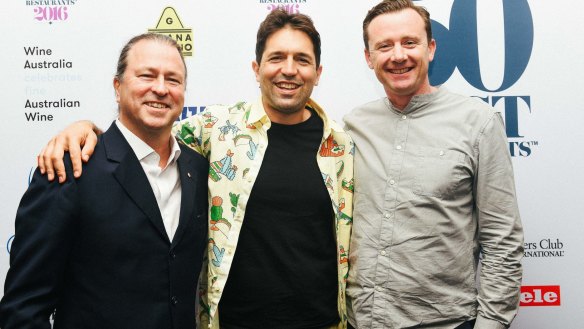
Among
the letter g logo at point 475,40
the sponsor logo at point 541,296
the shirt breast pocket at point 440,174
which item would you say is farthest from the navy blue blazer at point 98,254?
the sponsor logo at point 541,296

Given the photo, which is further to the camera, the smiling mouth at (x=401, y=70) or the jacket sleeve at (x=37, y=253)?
the smiling mouth at (x=401, y=70)

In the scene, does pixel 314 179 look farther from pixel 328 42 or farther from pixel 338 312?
pixel 328 42

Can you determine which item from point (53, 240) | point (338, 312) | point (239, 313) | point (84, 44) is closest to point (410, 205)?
point (338, 312)

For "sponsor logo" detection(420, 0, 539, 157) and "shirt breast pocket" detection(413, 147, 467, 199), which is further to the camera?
"sponsor logo" detection(420, 0, 539, 157)

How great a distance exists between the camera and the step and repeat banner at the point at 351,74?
2.13 m

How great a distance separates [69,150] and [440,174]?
3.70ft

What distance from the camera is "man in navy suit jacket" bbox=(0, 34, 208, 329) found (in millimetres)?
1183

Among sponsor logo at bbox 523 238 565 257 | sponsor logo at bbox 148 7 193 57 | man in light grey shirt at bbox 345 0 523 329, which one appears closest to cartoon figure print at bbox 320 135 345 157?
man in light grey shirt at bbox 345 0 523 329

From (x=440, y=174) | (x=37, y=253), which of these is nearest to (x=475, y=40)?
(x=440, y=174)

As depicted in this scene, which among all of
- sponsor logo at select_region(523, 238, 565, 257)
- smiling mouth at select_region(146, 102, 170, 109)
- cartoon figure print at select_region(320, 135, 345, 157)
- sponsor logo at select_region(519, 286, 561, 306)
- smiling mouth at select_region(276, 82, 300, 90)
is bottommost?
sponsor logo at select_region(519, 286, 561, 306)

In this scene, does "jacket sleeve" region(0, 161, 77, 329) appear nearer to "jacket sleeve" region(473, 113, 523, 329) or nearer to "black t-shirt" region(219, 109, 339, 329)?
"black t-shirt" region(219, 109, 339, 329)

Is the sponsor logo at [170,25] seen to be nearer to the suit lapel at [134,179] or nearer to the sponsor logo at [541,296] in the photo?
the suit lapel at [134,179]

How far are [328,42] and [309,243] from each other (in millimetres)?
1001

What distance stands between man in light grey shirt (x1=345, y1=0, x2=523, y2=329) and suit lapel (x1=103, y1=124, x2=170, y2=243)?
27.9 inches
